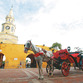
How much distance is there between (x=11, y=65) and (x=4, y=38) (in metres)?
22.9

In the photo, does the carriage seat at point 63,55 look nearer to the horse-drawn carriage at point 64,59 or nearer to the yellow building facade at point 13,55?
the horse-drawn carriage at point 64,59

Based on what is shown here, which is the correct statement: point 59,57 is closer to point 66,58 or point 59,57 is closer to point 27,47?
point 66,58

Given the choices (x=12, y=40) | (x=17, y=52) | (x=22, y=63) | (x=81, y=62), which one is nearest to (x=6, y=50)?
(x=17, y=52)

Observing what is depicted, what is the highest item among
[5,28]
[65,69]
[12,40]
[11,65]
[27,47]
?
[5,28]

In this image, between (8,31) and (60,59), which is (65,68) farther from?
(8,31)

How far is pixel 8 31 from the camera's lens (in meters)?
37.2

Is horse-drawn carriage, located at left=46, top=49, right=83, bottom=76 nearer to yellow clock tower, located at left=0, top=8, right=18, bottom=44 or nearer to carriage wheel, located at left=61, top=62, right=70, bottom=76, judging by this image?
carriage wheel, located at left=61, top=62, right=70, bottom=76

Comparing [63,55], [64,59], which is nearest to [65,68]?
[64,59]

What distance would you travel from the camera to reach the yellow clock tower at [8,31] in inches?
1327

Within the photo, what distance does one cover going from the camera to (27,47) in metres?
4.12

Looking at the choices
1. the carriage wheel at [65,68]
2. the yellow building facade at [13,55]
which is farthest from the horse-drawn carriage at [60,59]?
the yellow building facade at [13,55]

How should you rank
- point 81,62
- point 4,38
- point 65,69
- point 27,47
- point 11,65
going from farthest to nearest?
point 4,38 → point 11,65 → point 81,62 → point 65,69 → point 27,47

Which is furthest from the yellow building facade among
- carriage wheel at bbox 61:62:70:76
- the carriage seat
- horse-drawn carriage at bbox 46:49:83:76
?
carriage wheel at bbox 61:62:70:76

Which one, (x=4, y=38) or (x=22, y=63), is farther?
(x=4, y=38)
